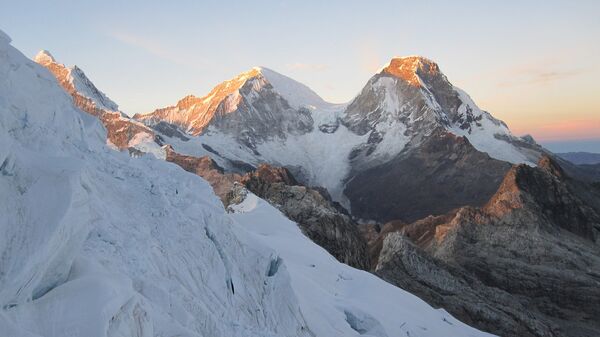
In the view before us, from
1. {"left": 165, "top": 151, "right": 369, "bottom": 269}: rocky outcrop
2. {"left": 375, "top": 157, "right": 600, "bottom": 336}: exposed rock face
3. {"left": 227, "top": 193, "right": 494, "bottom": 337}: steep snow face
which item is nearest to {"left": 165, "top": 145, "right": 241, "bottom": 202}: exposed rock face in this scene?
{"left": 165, "top": 151, "right": 369, "bottom": 269}: rocky outcrop

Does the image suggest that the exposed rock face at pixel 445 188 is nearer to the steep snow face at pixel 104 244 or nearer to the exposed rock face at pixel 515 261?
the exposed rock face at pixel 515 261

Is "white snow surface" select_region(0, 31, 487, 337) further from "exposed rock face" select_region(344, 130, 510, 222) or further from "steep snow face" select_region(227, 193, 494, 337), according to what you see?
"exposed rock face" select_region(344, 130, 510, 222)

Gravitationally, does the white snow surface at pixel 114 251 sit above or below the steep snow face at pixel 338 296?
above

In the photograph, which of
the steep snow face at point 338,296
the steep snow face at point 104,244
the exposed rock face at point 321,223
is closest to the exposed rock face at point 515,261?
the exposed rock face at point 321,223

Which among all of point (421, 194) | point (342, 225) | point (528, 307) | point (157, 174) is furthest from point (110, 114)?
point (157, 174)

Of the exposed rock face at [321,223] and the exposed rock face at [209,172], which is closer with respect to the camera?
the exposed rock face at [321,223]

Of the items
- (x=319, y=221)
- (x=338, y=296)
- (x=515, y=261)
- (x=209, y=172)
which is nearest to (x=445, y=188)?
(x=209, y=172)

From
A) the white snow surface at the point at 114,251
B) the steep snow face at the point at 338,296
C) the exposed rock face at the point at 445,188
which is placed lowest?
the exposed rock face at the point at 445,188
